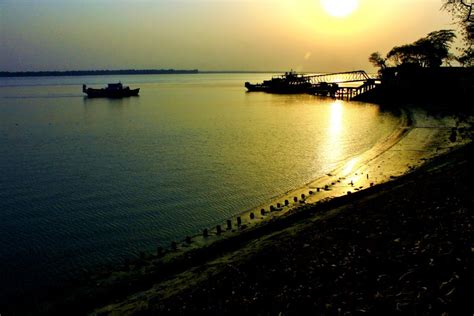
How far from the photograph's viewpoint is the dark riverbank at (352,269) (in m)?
6.68

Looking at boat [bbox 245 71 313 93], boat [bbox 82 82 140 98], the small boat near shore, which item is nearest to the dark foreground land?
the small boat near shore

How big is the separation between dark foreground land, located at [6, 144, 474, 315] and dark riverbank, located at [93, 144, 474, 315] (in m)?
0.02

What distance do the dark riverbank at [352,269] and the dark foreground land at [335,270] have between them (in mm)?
25

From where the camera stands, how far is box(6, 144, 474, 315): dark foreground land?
6781mm

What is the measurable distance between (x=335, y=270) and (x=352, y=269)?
1.19ft

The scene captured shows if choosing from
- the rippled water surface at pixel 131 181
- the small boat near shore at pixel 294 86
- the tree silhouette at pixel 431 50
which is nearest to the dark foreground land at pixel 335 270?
the rippled water surface at pixel 131 181

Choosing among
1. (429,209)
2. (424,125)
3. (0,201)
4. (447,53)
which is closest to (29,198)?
(0,201)

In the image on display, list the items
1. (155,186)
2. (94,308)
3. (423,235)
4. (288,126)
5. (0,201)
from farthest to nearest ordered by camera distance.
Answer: (288,126), (155,186), (0,201), (94,308), (423,235)

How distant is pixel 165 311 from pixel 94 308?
2.72 meters

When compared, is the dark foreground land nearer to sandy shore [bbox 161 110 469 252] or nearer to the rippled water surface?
sandy shore [bbox 161 110 469 252]

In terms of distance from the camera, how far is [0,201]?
21094mm

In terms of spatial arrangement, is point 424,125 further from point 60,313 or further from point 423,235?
point 60,313

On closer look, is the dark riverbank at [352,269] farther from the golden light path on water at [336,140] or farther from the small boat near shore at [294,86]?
the small boat near shore at [294,86]

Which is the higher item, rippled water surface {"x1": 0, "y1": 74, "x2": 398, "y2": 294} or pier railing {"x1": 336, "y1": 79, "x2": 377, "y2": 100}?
pier railing {"x1": 336, "y1": 79, "x2": 377, "y2": 100}
